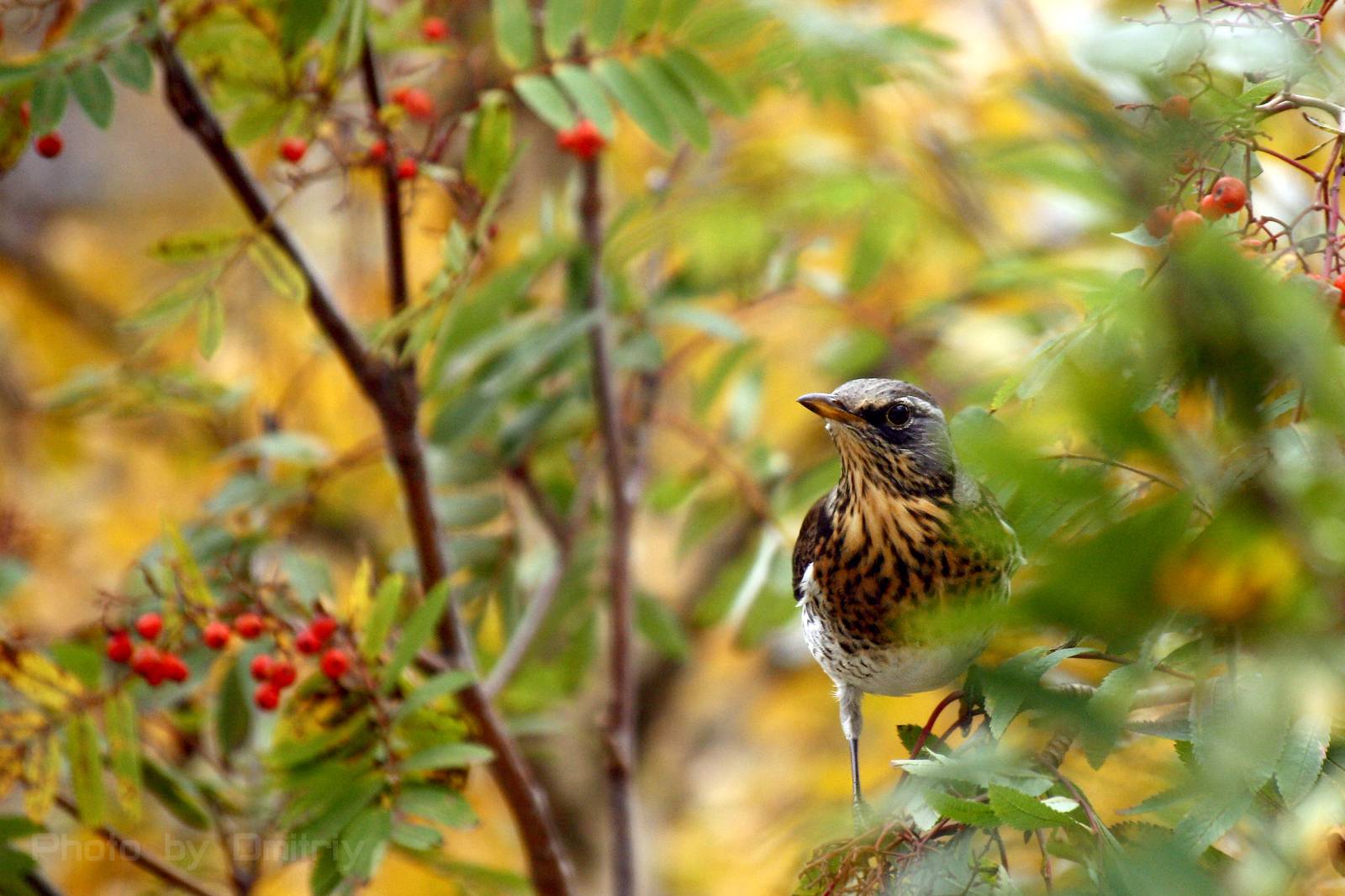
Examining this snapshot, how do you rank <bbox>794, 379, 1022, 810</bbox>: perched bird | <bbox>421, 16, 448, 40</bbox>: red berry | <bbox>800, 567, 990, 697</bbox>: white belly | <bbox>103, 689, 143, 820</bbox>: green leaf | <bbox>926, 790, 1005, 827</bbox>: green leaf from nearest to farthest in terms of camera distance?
<bbox>926, 790, 1005, 827</bbox>: green leaf → <bbox>800, 567, 990, 697</bbox>: white belly → <bbox>794, 379, 1022, 810</bbox>: perched bird → <bbox>103, 689, 143, 820</bbox>: green leaf → <bbox>421, 16, 448, 40</bbox>: red berry

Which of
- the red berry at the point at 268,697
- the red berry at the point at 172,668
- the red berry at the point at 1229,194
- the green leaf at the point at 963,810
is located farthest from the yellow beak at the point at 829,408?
the red berry at the point at 172,668

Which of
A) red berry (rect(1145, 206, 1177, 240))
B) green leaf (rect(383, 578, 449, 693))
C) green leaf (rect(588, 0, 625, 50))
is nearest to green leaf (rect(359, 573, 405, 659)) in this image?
green leaf (rect(383, 578, 449, 693))

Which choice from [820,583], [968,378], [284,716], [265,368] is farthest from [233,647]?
[265,368]

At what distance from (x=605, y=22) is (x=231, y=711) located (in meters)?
1.49

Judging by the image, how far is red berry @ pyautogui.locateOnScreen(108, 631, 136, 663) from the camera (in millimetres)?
→ 1980

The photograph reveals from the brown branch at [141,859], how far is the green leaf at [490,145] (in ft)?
4.21

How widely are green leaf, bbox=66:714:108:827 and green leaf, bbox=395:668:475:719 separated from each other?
0.51m

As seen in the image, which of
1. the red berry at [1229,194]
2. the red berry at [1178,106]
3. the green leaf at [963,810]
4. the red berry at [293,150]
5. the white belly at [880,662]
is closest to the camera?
the red berry at [1178,106]

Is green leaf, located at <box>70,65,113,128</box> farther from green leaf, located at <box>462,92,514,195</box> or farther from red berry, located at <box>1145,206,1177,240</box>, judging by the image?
red berry, located at <box>1145,206,1177,240</box>

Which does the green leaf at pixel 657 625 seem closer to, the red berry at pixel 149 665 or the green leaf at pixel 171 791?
the green leaf at pixel 171 791

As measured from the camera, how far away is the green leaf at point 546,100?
6.94 feet

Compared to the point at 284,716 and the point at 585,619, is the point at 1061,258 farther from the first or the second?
the point at 284,716

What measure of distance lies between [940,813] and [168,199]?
5487mm

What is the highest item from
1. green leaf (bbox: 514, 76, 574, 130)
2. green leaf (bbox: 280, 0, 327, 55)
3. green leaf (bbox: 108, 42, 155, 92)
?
green leaf (bbox: 108, 42, 155, 92)
